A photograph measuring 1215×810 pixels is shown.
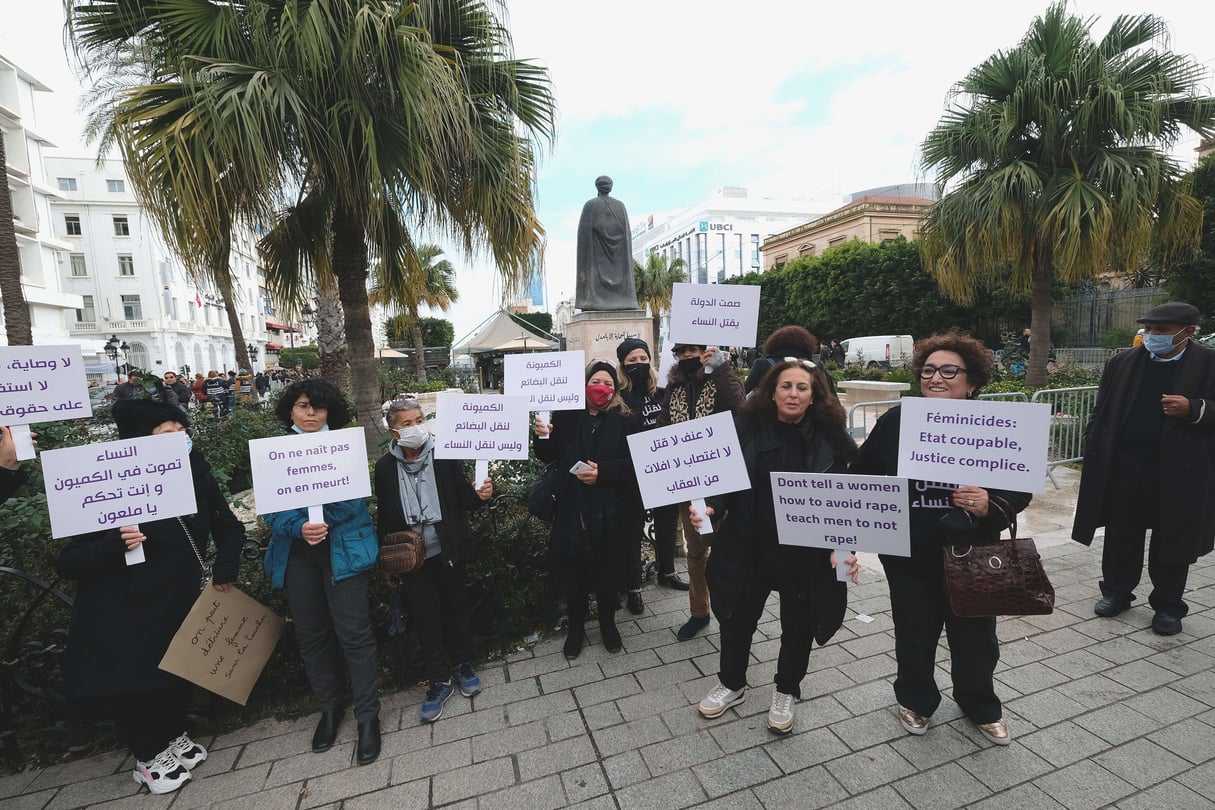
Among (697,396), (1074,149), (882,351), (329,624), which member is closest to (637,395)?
(697,396)

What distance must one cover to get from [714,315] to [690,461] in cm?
139

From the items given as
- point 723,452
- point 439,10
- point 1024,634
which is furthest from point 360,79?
point 1024,634

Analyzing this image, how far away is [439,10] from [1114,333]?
22.5 meters

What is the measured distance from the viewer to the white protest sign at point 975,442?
209 centimetres

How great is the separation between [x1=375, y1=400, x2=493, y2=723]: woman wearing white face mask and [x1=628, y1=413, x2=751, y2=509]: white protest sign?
0.92 m

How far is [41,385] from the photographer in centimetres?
279

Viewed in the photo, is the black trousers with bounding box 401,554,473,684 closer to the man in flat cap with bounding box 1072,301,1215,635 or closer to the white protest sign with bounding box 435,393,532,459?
the white protest sign with bounding box 435,393,532,459

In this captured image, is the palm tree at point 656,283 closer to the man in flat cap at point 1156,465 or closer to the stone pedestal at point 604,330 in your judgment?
the stone pedestal at point 604,330

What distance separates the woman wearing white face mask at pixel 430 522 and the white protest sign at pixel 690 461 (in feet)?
3.01

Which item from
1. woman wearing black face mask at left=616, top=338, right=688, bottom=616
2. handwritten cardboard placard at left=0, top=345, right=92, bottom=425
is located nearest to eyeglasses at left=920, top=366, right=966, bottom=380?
woman wearing black face mask at left=616, top=338, right=688, bottom=616

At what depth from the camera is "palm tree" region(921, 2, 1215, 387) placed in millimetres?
7363

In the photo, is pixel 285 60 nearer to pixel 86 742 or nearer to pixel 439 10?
pixel 439 10

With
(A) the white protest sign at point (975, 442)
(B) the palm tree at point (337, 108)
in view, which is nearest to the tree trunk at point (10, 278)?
(B) the palm tree at point (337, 108)

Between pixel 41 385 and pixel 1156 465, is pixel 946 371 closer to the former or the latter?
pixel 1156 465
